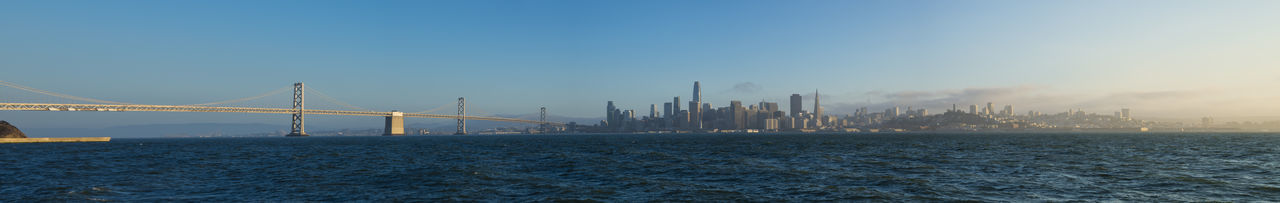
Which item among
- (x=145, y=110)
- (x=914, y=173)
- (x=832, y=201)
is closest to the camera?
(x=832, y=201)

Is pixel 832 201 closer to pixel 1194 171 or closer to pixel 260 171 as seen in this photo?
pixel 1194 171

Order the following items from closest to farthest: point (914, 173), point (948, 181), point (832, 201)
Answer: point (832, 201) < point (948, 181) < point (914, 173)

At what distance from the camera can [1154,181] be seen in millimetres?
24531

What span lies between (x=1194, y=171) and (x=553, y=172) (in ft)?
97.7

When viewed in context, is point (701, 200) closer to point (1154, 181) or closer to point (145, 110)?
point (1154, 181)

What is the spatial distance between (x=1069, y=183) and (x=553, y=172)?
68.9 feet

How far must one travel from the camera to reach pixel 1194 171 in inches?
1158

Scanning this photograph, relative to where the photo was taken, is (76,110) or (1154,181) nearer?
(1154,181)

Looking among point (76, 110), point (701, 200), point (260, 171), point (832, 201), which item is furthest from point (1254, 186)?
point (76, 110)

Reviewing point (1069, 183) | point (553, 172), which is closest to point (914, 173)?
point (1069, 183)

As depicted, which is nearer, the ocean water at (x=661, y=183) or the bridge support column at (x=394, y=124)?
the ocean water at (x=661, y=183)

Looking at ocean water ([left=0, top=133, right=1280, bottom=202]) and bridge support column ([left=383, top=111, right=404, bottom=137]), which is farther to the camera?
bridge support column ([left=383, top=111, right=404, bottom=137])

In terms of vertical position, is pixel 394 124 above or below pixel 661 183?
above

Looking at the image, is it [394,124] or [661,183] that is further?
[394,124]
